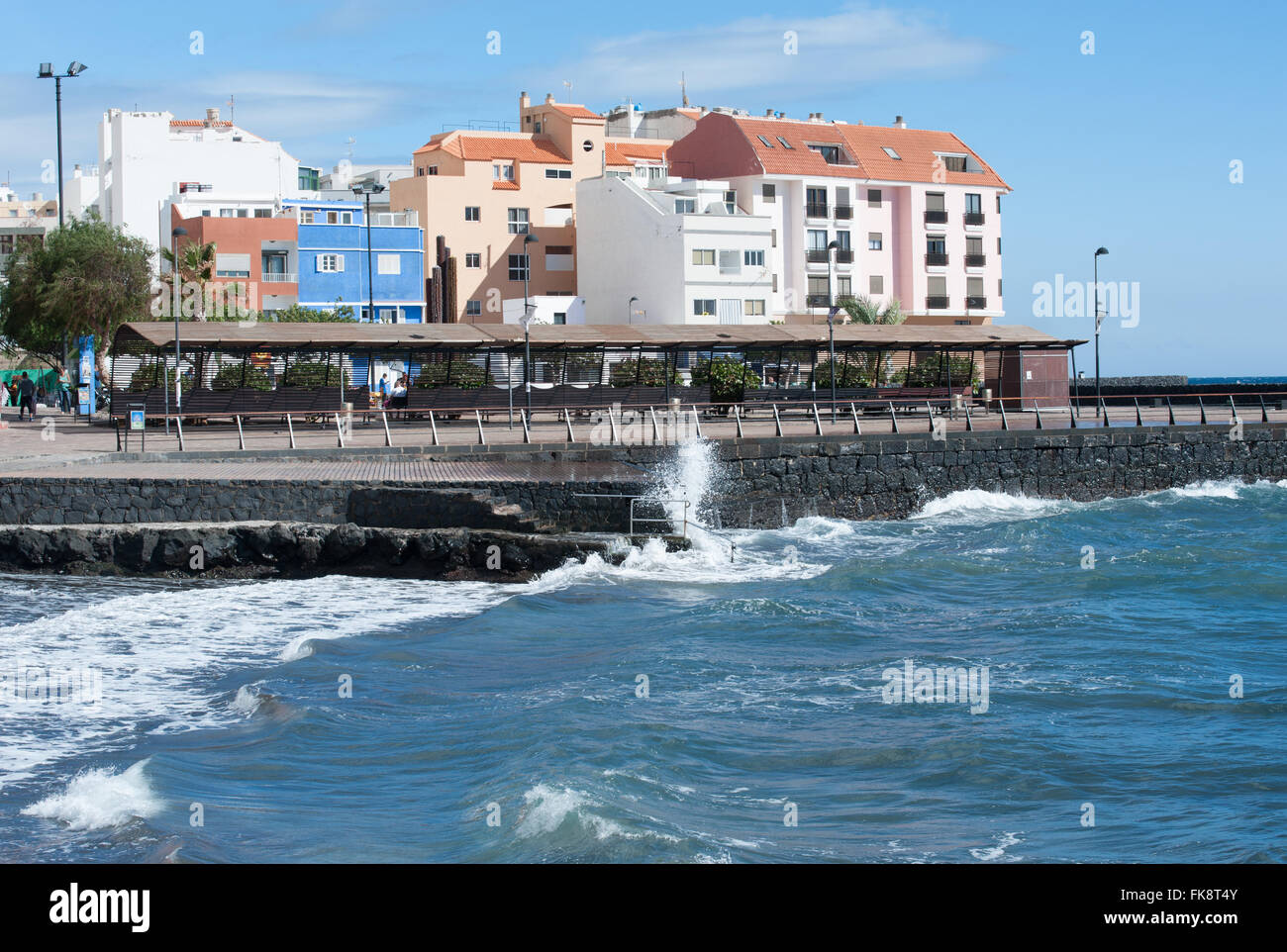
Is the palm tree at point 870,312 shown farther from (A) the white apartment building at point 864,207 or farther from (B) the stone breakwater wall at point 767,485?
(B) the stone breakwater wall at point 767,485

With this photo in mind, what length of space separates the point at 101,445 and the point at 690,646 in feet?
64.3

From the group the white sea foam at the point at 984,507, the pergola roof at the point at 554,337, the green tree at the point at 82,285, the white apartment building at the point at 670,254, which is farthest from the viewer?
the white apartment building at the point at 670,254

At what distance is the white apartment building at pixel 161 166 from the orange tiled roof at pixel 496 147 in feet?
38.3

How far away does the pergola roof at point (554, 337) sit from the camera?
113 feet

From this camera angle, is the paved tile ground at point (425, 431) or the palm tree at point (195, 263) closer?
the paved tile ground at point (425, 431)

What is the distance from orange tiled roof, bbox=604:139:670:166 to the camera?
84.3 m

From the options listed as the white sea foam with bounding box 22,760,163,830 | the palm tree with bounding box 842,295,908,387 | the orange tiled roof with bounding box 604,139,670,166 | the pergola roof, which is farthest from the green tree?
the white sea foam with bounding box 22,760,163,830

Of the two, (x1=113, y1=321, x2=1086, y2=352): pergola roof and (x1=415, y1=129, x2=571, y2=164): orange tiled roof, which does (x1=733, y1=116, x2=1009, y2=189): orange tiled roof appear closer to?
(x1=415, y1=129, x2=571, y2=164): orange tiled roof

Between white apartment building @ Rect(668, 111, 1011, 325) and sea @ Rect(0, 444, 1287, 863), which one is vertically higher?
white apartment building @ Rect(668, 111, 1011, 325)

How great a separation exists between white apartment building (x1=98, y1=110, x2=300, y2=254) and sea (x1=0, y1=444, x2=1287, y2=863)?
7000 cm

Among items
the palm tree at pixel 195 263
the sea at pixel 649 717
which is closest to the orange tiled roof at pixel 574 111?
the palm tree at pixel 195 263
